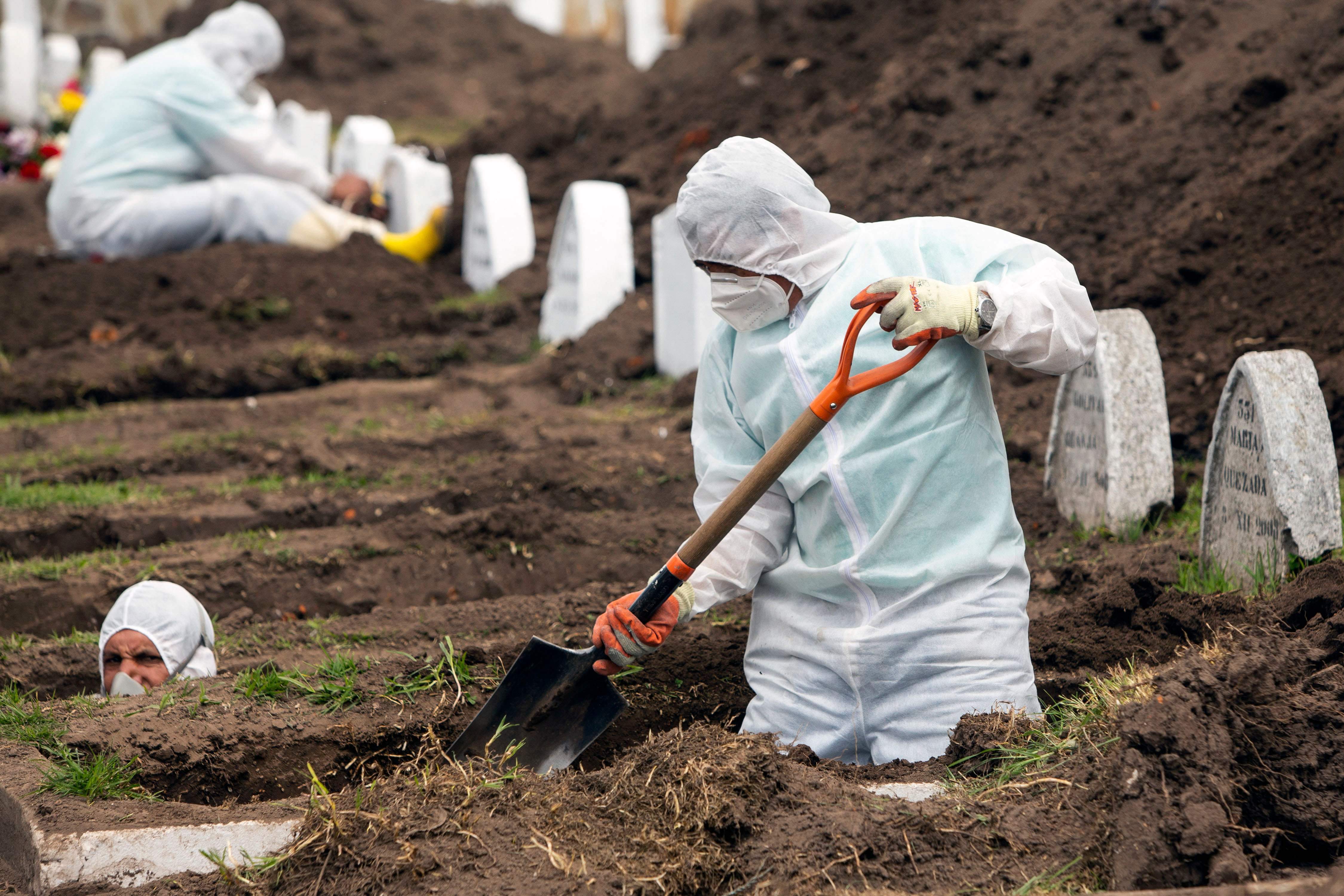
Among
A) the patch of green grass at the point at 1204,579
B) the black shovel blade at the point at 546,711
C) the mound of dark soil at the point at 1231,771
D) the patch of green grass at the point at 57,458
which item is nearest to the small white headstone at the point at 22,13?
the patch of green grass at the point at 57,458

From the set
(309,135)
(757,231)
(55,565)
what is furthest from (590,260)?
(309,135)

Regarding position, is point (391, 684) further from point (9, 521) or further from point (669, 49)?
point (669, 49)

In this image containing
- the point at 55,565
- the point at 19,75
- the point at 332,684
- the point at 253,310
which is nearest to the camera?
the point at 332,684

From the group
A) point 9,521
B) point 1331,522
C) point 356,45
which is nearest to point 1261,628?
point 1331,522

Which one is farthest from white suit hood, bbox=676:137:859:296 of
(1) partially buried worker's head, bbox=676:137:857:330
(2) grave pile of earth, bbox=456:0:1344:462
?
(2) grave pile of earth, bbox=456:0:1344:462

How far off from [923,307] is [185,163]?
894 cm

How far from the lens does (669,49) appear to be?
1678 centimetres

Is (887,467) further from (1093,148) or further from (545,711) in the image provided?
(1093,148)

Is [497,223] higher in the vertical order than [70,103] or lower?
lower

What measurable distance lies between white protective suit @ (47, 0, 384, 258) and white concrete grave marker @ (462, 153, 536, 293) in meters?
1.14

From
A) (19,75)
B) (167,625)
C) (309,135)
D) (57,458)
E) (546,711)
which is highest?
(19,75)

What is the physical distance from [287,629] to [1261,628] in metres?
3.10

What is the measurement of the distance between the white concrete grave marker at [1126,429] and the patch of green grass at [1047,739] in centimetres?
174

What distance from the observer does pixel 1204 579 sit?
152 inches
